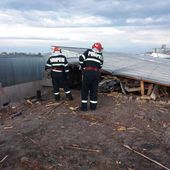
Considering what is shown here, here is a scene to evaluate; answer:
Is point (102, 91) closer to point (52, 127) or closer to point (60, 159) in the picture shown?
point (52, 127)

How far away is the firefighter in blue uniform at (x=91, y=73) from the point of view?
956 centimetres

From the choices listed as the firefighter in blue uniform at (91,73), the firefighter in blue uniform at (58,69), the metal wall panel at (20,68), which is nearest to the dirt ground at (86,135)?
the firefighter in blue uniform at (91,73)

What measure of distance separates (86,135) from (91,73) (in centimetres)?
258

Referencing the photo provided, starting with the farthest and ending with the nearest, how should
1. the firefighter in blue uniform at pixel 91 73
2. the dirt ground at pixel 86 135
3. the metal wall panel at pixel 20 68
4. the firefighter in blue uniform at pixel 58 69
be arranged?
the metal wall panel at pixel 20 68 → the firefighter in blue uniform at pixel 58 69 → the firefighter in blue uniform at pixel 91 73 → the dirt ground at pixel 86 135

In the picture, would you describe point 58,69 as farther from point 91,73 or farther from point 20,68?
point 20,68

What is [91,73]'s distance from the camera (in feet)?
31.4

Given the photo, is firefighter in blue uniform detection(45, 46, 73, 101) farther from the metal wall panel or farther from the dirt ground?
the metal wall panel

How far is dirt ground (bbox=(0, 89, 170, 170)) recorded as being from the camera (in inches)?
235

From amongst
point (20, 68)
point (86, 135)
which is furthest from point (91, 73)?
point (20, 68)

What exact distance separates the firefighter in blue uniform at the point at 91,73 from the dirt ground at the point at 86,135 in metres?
0.33

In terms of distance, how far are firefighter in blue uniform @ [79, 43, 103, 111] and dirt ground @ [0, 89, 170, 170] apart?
33cm

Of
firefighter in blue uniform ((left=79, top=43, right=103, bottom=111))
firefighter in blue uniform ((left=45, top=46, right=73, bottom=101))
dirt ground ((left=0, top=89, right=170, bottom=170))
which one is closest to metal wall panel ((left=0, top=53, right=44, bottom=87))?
dirt ground ((left=0, top=89, right=170, bottom=170))

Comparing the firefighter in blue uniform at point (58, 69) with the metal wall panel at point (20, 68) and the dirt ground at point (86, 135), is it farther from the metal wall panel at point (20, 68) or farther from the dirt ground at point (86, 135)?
the metal wall panel at point (20, 68)

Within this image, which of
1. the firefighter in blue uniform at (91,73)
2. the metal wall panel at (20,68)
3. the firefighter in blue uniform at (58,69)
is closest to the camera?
the firefighter in blue uniform at (91,73)
